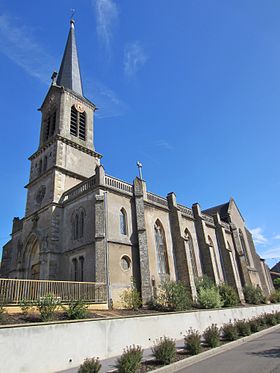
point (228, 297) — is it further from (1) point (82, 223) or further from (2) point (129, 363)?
(2) point (129, 363)

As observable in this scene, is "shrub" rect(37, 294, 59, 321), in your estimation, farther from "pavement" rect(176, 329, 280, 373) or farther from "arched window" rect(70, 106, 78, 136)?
"arched window" rect(70, 106, 78, 136)

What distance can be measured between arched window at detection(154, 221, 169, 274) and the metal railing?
6504 mm

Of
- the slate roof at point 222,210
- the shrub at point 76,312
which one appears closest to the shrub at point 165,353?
the shrub at point 76,312

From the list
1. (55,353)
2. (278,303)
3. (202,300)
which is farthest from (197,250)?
(55,353)

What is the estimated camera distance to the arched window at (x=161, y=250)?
2180 centimetres

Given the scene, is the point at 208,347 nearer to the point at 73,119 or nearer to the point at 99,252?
the point at 99,252

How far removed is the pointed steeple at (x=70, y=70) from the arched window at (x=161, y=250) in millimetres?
18937

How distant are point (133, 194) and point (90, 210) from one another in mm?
3854

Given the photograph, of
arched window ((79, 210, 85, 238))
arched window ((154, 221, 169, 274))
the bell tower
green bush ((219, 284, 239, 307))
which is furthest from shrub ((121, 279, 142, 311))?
the bell tower

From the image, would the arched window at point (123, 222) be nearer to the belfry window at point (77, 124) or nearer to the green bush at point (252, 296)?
the belfry window at point (77, 124)

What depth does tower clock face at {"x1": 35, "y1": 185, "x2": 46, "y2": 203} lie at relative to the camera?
81.5ft

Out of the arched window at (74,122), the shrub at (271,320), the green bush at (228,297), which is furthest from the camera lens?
the arched window at (74,122)

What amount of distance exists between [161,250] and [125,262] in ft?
15.1

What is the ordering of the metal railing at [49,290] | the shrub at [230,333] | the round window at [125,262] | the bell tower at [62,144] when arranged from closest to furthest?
the shrub at [230,333] < the metal railing at [49,290] < the round window at [125,262] < the bell tower at [62,144]
